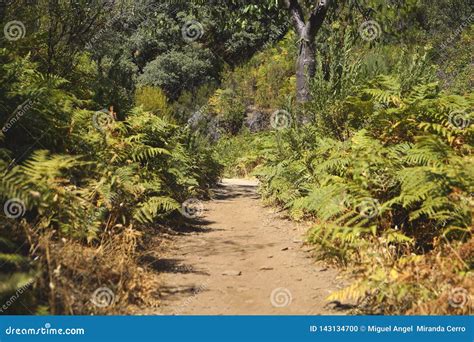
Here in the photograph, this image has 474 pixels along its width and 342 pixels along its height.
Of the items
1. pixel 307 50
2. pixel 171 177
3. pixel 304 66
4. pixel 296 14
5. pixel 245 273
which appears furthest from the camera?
pixel 296 14

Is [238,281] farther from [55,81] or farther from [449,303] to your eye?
[55,81]

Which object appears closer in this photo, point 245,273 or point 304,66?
point 245,273

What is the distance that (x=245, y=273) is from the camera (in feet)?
16.0

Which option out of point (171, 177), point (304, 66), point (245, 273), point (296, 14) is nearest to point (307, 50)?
point (304, 66)

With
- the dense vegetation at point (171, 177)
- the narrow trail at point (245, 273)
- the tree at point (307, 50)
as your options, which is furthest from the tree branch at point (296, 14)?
the narrow trail at point (245, 273)

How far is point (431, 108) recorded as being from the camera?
5.80 m

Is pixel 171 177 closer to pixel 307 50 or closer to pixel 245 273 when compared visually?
pixel 245 273

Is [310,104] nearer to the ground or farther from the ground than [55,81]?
nearer to the ground

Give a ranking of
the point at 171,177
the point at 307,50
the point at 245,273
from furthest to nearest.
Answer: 1. the point at 307,50
2. the point at 171,177
3. the point at 245,273

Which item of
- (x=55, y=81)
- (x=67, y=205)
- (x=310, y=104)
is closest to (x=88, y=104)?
(x=55, y=81)

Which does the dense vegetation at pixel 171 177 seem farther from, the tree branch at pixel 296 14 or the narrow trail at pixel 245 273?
the tree branch at pixel 296 14

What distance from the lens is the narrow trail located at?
3908 mm

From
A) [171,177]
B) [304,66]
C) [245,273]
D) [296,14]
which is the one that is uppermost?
[296,14]

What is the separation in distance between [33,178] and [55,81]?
7.73ft
